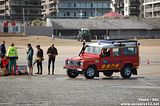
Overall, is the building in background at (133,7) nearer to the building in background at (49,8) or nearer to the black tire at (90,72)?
the building in background at (49,8)

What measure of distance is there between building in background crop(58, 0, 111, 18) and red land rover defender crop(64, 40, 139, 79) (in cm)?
13559

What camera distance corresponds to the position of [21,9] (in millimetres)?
155875

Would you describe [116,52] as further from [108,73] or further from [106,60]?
[108,73]

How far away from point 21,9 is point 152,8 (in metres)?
40.9

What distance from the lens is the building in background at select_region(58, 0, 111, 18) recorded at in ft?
534

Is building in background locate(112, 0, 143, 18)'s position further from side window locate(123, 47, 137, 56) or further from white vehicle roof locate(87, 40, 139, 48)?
white vehicle roof locate(87, 40, 139, 48)

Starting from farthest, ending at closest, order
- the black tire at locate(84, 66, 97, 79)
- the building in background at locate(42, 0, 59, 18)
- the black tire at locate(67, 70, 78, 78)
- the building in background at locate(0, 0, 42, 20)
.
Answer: the building in background at locate(42, 0, 59, 18) < the building in background at locate(0, 0, 42, 20) < the black tire at locate(67, 70, 78, 78) < the black tire at locate(84, 66, 97, 79)

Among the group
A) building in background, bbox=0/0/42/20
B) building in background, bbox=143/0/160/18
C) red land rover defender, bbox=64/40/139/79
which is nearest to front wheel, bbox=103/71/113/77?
red land rover defender, bbox=64/40/139/79

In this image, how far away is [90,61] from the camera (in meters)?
25.8

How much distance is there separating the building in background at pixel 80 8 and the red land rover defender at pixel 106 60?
136 metres

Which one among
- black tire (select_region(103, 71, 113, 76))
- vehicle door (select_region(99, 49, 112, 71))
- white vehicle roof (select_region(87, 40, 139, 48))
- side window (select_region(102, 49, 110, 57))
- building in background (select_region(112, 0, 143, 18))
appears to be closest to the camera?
vehicle door (select_region(99, 49, 112, 71))

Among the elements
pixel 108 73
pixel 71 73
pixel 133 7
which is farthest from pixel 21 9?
pixel 71 73

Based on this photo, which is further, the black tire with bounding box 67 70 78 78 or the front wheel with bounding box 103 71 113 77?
the front wheel with bounding box 103 71 113 77

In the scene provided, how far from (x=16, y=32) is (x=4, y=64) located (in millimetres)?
88414
